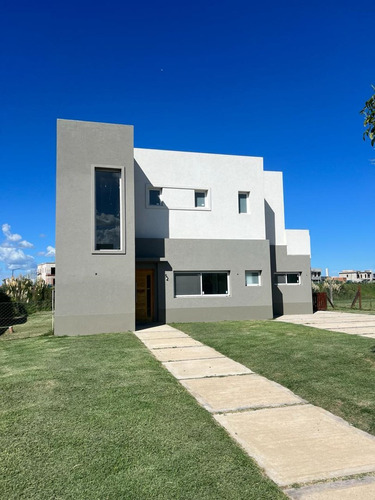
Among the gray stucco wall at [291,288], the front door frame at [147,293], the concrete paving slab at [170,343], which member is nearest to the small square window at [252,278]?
the gray stucco wall at [291,288]

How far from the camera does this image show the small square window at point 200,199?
16.5 meters

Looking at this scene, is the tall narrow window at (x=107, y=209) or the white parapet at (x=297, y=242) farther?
the white parapet at (x=297, y=242)

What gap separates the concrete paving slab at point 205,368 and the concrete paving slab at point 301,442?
2077 mm

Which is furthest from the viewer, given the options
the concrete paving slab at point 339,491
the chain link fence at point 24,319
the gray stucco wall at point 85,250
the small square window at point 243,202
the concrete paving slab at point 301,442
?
the small square window at point 243,202

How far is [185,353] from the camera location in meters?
8.73

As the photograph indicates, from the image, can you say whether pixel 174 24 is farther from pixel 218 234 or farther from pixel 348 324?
pixel 348 324

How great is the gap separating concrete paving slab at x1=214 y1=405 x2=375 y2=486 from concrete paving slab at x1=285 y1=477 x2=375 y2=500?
0.12 metres

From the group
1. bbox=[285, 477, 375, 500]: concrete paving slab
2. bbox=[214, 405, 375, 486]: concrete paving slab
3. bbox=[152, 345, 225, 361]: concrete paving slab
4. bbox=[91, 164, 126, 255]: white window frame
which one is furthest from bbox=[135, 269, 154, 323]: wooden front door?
bbox=[285, 477, 375, 500]: concrete paving slab

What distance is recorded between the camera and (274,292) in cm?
1806

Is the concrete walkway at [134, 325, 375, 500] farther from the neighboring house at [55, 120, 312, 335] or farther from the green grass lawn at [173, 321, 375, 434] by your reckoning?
the neighboring house at [55, 120, 312, 335]

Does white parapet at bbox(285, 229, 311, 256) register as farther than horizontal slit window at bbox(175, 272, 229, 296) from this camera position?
Yes

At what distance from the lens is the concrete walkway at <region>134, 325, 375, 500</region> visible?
2908 millimetres

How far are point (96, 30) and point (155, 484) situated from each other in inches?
556

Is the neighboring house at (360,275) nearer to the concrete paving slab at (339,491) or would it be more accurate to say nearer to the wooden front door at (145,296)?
the wooden front door at (145,296)
